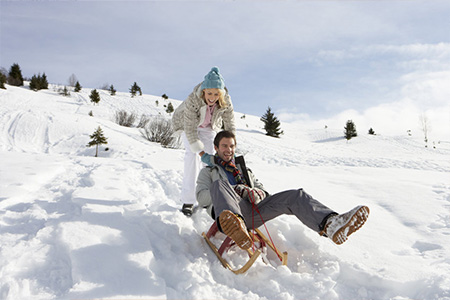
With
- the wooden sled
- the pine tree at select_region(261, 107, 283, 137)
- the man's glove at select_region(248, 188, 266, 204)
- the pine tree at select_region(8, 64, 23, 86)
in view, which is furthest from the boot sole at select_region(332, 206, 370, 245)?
the pine tree at select_region(8, 64, 23, 86)

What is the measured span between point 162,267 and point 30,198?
6.18 feet

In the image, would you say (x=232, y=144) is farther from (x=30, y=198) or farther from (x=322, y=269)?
(x=30, y=198)

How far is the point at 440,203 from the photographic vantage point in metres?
3.37

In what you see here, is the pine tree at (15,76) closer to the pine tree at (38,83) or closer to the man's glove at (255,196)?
the pine tree at (38,83)

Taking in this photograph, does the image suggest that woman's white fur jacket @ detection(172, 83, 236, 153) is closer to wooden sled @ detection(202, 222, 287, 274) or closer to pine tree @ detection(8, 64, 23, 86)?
wooden sled @ detection(202, 222, 287, 274)

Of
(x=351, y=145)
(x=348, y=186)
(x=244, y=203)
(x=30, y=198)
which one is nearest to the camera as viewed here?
(x=244, y=203)

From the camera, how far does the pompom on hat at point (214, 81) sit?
8.96 feet

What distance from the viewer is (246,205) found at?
85.7 inches

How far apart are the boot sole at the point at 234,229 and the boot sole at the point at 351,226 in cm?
59

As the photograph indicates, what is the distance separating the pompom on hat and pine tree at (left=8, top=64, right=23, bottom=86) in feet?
151

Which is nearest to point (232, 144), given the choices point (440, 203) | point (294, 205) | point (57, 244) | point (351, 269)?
point (294, 205)

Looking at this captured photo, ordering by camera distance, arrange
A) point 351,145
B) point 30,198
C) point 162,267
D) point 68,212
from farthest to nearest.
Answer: point 351,145, point 30,198, point 68,212, point 162,267

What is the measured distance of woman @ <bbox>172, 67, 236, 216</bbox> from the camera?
2.78 metres

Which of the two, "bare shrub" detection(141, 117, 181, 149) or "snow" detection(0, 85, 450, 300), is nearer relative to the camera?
"snow" detection(0, 85, 450, 300)
